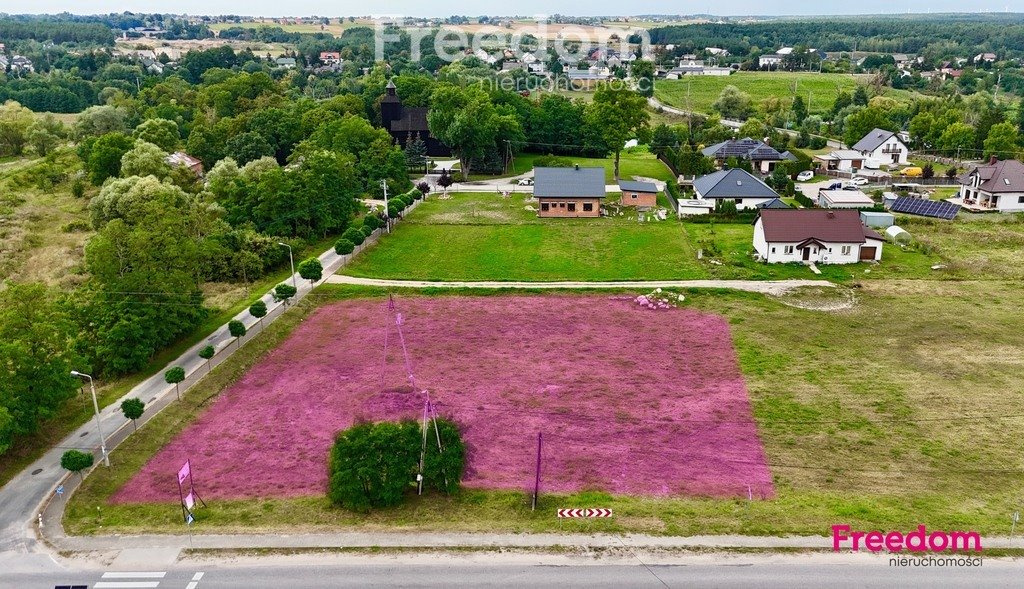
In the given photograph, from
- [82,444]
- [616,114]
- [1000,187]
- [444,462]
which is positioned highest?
[616,114]

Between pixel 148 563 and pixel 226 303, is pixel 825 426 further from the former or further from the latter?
pixel 226 303

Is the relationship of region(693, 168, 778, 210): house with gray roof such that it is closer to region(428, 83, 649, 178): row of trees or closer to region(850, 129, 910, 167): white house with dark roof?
region(428, 83, 649, 178): row of trees

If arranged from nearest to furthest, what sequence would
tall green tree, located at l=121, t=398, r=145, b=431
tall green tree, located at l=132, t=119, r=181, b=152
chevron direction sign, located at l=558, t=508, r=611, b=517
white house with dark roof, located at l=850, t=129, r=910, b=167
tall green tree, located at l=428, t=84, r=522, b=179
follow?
1. chevron direction sign, located at l=558, t=508, r=611, b=517
2. tall green tree, located at l=121, t=398, r=145, b=431
3. tall green tree, located at l=132, t=119, r=181, b=152
4. tall green tree, located at l=428, t=84, r=522, b=179
5. white house with dark roof, located at l=850, t=129, r=910, b=167

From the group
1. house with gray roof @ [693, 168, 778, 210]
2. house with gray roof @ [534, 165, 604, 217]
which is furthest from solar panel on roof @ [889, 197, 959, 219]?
house with gray roof @ [534, 165, 604, 217]

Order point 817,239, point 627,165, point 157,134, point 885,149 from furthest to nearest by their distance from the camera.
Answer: point 627,165
point 885,149
point 157,134
point 817,239

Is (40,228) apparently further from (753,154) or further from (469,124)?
(753,154)

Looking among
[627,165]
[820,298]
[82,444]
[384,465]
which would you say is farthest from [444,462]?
[627,165]

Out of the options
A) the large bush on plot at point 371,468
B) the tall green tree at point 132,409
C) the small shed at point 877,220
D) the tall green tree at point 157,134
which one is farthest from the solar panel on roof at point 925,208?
the tall green tree at point 157,134
